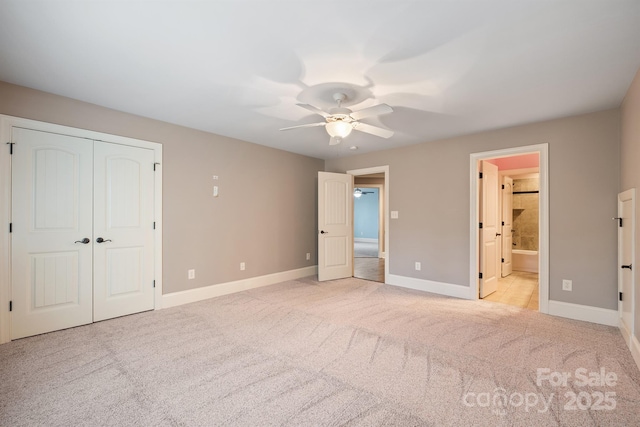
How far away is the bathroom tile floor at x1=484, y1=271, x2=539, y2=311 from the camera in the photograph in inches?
164

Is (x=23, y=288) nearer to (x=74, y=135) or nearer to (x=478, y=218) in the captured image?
(x=74, y=135)

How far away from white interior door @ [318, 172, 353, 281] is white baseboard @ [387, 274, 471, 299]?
0.97 meters

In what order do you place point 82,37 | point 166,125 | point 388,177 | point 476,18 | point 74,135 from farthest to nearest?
point 388,177 < point 166,125 < point 74,135 < point 82,37 < point 476,18

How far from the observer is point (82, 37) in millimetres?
2016

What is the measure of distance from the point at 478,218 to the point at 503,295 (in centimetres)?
134

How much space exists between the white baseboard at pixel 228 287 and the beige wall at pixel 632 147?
4.41m

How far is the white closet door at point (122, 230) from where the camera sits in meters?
3.32

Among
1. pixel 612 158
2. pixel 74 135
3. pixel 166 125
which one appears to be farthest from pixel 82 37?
pixel 612 158

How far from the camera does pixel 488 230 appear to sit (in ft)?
15.1

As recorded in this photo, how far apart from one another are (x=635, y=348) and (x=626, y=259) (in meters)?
0.86

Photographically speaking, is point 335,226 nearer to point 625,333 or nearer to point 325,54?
point 325,54

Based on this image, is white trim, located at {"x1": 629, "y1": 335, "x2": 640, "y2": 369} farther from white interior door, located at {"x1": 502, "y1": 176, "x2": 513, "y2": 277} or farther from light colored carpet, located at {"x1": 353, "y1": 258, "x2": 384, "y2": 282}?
white interior door, located at {"x1": 502, "y1": 176, "x2": 513, "y2": 277}

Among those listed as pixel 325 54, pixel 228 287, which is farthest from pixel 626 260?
pixel 228 287

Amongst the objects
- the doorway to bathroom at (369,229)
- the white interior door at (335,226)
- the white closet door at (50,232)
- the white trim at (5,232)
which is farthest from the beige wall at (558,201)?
the white trim at (5,232)
